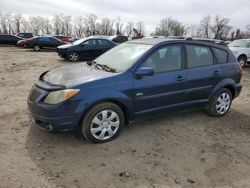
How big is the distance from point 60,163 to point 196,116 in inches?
126

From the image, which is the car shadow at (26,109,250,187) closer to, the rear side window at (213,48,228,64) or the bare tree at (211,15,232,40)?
the rear side window at (213,48,228,64)

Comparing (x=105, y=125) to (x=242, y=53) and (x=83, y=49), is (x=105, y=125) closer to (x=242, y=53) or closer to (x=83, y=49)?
(x=83, y=49)

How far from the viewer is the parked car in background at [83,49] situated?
15.4 meters

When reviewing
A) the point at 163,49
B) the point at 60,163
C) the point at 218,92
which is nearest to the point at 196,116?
the point at 218,92

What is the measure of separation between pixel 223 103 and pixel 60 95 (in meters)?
3.58

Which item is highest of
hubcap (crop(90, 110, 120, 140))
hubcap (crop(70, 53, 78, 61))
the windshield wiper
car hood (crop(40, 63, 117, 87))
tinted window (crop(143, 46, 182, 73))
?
tinted window (crop(143, 46, 182, 73))

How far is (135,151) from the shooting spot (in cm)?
432

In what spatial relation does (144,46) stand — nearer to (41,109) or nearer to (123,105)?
(123,105)

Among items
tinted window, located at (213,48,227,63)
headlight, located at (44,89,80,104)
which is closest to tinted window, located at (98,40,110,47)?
tinted window, located at (213,48,227,63)

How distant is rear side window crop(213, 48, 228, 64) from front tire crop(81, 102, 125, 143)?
2.54 meters

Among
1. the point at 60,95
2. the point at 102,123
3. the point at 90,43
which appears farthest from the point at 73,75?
the point at 90,43

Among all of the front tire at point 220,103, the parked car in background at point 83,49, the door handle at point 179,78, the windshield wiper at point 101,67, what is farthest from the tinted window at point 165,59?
the parked car in background at point 83,49

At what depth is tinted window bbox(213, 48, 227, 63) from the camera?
228 inches

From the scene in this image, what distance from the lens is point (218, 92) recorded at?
580 centimetres
